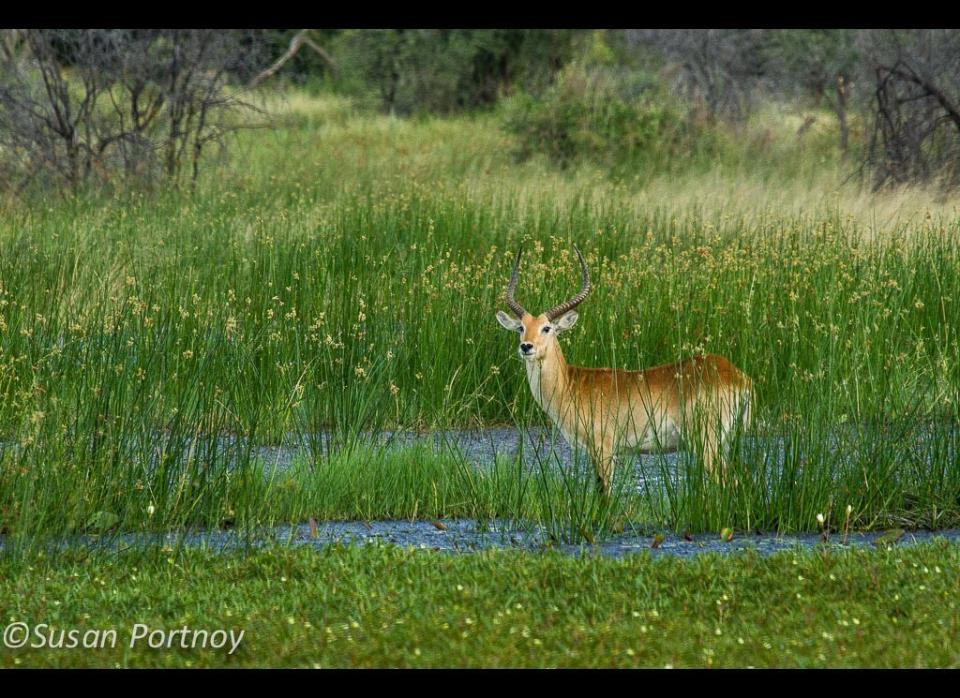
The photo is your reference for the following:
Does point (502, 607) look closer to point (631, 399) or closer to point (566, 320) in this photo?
point (631, 399)

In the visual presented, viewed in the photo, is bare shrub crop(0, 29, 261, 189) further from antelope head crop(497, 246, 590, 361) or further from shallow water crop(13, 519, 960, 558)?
shallow water crop(13, 519, 960, 558)

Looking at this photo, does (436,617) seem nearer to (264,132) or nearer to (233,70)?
(233,70)

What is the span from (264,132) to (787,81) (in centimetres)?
1260

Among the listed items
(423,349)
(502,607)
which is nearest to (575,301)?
(423,349)

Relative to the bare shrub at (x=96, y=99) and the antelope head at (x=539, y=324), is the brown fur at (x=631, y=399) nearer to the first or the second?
the antelope head at (x=539, y=324)

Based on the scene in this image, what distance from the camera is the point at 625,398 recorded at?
766 cm

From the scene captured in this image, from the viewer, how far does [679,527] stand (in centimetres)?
673

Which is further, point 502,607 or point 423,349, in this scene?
point 423,349

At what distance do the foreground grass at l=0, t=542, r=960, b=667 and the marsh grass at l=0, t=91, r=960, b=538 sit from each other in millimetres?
598

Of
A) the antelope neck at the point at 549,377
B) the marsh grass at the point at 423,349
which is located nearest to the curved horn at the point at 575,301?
the antelope neck at the point at 549,377

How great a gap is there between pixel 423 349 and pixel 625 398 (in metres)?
1.89

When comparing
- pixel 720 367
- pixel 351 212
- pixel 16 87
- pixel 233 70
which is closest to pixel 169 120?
pixel 233 70

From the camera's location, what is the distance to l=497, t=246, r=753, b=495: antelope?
23.4 feet

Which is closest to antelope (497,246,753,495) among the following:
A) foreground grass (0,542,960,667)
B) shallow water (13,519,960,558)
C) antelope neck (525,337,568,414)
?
antelope neck (525,337,568,414)
